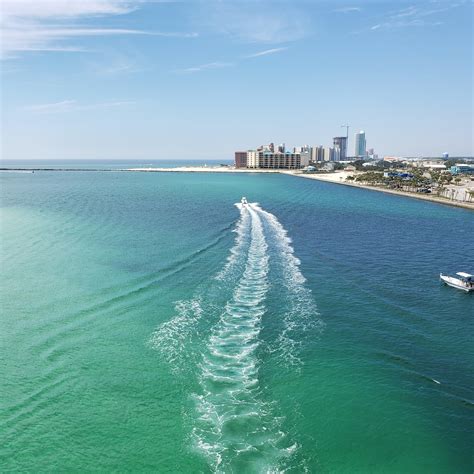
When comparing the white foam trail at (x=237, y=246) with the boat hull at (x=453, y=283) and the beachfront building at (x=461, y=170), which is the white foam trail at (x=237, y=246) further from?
the beachfront building at (x=461, y=170)

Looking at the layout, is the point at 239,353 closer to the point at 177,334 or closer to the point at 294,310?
the point at 177,334

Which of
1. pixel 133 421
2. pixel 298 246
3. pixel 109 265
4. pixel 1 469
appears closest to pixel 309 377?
pixel 133 421

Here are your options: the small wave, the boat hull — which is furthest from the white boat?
the small wave

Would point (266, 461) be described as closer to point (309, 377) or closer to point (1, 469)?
point (309, 377)

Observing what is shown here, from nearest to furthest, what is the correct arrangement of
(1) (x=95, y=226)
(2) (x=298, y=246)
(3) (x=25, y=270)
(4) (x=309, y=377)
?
1. (4) (x=309, y=377)
2. (3) (x=25, y=270)
3. (2) (x=298, y=246)
4. (1) (x=95, y=226)

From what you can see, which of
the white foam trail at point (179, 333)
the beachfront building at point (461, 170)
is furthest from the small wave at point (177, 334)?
the beachfront building at point (461, 170)

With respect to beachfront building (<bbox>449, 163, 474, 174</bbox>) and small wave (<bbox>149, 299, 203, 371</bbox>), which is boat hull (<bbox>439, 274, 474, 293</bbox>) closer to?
small wave (<bbox>149, 299, 203, 371</bbox>)
